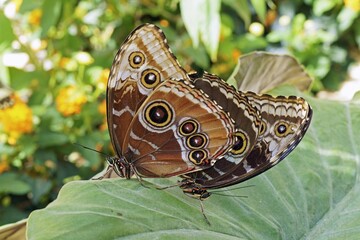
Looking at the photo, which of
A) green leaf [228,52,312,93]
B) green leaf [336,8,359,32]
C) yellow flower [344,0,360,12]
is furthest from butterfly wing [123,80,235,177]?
green leaf [336,8,359,32]

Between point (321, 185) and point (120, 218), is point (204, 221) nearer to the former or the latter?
point (120, 218)

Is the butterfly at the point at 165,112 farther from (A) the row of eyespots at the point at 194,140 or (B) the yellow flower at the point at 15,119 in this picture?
(B) the yellow flower at the point at 15,119

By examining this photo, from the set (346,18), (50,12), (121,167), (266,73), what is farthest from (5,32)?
(346,18)

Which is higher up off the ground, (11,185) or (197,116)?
(197,116)

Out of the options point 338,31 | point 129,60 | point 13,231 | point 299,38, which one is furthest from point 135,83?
point 338,31

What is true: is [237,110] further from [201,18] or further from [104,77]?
[104,77]

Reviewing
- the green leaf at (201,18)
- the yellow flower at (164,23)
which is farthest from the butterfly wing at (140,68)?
the yellow flower at (164,23)
